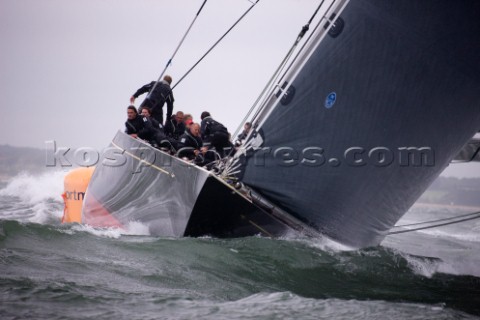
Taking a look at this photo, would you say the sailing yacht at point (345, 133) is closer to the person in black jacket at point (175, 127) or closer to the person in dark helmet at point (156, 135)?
the person in dark helmet at point (156, 135)

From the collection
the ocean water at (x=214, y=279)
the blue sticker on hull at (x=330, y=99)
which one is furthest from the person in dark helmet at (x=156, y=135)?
the blue sticker on hull at (x=330, y=99)

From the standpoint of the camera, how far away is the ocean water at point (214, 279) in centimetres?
375

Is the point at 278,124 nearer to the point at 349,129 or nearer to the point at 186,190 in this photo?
the point at 349,129

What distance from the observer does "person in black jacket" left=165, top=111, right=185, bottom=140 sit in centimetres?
934

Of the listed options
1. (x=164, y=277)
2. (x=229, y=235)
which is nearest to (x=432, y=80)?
(x=229, y=235)

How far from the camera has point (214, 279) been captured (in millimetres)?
4941

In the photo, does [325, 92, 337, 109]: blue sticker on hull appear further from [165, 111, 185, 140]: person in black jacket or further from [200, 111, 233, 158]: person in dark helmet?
[165, 111, 185, 140]: person in black jacket

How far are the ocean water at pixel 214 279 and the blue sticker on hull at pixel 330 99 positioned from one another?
66.0 inches

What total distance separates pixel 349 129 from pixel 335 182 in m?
0.68

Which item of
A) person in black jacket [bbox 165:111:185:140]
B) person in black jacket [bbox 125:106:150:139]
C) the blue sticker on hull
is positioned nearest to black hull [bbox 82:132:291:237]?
person in black jacket [bbox 125:106:150:139]

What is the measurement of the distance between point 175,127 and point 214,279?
16.2 ft

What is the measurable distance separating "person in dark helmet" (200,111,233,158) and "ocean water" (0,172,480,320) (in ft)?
4.84

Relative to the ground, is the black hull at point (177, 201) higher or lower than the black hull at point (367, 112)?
lower

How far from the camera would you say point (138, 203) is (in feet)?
25.2
